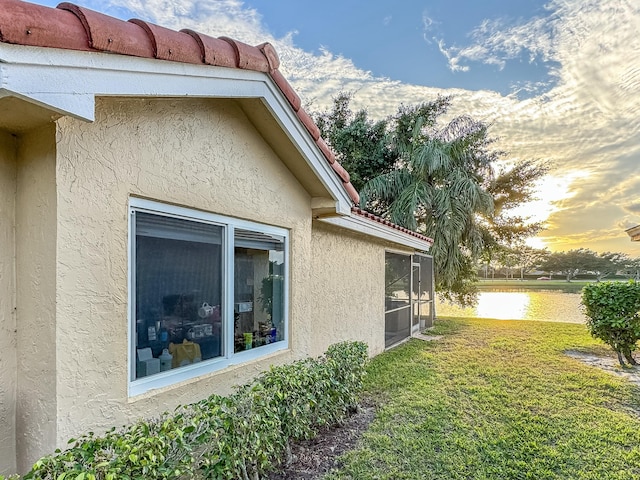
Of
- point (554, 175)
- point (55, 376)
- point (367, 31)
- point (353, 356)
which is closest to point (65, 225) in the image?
point (55, 376)

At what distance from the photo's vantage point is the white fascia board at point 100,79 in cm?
202

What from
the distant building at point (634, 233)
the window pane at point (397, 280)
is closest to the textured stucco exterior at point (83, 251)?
the window pane at point (397, 280)

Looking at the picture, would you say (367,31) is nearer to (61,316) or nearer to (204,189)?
(204,189)

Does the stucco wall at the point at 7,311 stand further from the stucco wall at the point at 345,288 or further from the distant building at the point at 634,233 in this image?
the distant building at the point at 634,233

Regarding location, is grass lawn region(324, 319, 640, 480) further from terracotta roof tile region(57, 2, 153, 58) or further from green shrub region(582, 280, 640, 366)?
terracotta roof tile region(57, 2, 153, 58)

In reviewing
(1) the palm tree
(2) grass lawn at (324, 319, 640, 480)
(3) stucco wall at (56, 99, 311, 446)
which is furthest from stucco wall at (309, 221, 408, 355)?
(1) the palm tree

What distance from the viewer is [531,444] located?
4938mm

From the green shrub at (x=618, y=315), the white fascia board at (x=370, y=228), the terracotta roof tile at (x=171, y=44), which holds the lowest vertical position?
the green shrub at (x=618, y=315)

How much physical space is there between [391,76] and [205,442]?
14480 millimetres

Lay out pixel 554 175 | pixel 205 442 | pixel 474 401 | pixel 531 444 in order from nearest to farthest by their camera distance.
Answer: pixel 205 442, pixel 531 444, pixel 474 401, pixel 554 175

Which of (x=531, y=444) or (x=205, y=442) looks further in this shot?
(x=531, y=444)

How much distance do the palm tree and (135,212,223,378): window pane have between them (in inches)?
502

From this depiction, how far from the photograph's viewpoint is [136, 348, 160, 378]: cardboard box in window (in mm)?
3314

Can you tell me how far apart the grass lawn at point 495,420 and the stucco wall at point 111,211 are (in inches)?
103
